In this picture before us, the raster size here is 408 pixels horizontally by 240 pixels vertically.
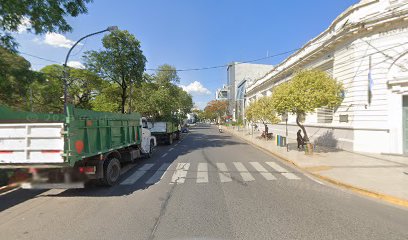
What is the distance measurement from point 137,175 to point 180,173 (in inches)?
60.7

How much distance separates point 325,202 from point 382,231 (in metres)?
1.55

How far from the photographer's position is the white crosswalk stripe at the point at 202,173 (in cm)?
786

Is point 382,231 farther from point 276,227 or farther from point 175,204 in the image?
point 175,204

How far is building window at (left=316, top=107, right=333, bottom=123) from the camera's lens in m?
18.1

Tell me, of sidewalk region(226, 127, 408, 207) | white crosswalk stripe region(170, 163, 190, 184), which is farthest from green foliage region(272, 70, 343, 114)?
white crosswalk stripe region(170, 163, 190, 184)

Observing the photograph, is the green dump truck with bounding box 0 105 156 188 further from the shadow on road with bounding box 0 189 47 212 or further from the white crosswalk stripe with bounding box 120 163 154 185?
the white crosswalk stripe with bounding box 120 163 154 185

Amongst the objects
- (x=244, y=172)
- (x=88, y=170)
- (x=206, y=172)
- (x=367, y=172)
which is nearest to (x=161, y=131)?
(x=206, y=172)

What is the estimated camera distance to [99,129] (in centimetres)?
694

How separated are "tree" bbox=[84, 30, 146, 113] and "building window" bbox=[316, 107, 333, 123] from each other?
14965mm

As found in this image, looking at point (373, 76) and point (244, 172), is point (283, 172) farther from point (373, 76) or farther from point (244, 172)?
point (373, 76)

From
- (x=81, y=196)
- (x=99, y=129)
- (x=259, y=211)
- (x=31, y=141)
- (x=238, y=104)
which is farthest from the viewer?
(x=238, y=104)

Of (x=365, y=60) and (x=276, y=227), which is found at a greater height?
(x=365, y=60)

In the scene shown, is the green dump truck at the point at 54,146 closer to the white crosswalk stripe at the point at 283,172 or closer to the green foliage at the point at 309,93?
the white crosswalk stripe at the point at 283,172

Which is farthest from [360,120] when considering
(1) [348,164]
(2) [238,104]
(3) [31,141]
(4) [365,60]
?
(2) [238,104]
